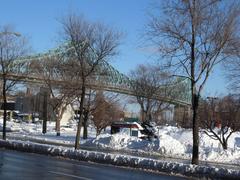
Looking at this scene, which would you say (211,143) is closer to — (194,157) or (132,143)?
(132,143)

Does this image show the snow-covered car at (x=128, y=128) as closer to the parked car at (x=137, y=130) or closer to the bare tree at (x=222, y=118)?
the parked car at (x=137, y=130)

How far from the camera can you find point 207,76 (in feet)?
71.5

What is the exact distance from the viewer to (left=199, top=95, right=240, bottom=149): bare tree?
4122 cm

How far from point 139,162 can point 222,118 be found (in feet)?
75.7

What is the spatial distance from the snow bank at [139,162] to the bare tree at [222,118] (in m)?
17.1

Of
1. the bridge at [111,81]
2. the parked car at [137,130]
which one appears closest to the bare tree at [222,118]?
the bridge at [111,81]

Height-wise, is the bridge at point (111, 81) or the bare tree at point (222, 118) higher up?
the bridge at point (111, 81)

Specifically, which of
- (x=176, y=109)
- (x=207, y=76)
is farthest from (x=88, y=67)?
(x=176, y=109)

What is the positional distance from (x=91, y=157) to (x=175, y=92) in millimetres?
46579

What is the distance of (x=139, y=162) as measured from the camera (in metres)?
21.5

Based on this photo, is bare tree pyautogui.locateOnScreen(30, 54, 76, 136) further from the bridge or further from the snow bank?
the snow bank

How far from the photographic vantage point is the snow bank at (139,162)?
62.0 feet

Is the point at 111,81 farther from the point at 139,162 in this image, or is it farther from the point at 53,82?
the point at 139,162

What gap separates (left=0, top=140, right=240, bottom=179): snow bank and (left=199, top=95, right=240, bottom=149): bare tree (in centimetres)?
1712
